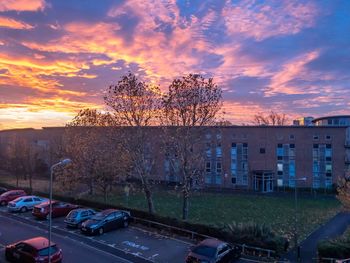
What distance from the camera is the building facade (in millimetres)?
63750

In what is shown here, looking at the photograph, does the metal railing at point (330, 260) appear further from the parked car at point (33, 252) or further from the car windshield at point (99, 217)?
the parked car at point (33, 252)

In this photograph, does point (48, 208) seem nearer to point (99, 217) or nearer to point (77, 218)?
point (77, 218)

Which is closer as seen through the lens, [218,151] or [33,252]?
[33,252]

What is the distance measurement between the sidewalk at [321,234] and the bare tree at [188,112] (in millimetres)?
10766

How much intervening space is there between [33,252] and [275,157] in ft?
170

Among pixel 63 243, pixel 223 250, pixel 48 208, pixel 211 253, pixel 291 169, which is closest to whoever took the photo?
pixel 211 253

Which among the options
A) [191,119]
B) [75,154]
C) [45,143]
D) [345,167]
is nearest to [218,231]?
[191,119]

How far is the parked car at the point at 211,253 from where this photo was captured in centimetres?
2170

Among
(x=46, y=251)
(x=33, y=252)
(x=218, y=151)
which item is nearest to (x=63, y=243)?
(x=46, y=251)

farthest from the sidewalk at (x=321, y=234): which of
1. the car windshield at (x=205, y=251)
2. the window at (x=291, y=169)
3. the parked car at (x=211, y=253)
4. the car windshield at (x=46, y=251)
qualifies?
the window at (x=291, y=169)

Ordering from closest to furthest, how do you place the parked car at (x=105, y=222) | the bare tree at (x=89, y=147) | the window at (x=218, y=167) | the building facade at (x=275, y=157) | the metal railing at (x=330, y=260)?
the metal railing at (x=330, y=260)
the parked car at (x=105, y=222)
the bare tree at (x=89, y=147)
the building facade at (x=275, y=157)
the window at (x=218, y=167)

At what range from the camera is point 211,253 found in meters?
22.0

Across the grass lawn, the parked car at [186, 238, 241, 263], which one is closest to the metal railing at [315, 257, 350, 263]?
the parked car at [186, 238, 241, 263]

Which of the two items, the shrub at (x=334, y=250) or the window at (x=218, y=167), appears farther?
the window at (x=218, y=167)
